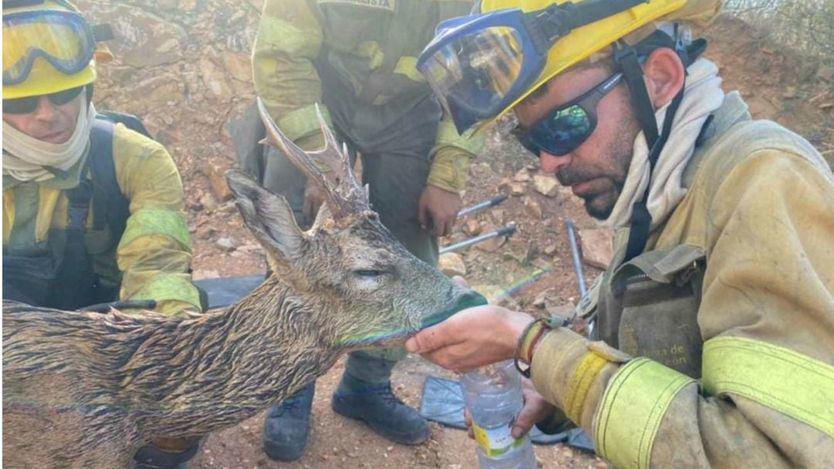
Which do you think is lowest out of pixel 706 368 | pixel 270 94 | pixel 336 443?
pixel 336 443

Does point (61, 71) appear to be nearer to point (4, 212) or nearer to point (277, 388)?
point (4, 212)

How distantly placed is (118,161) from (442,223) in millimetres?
1773

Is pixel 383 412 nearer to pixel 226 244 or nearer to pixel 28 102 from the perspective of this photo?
pixel 28 102

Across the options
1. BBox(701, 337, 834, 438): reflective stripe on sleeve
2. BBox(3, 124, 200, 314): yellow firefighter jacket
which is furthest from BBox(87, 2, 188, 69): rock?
BBox(701, 337, 834, 438): reflective stripe on sleeve

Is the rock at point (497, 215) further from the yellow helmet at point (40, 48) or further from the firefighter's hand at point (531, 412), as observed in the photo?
the yellow helmet at point (40, 48)

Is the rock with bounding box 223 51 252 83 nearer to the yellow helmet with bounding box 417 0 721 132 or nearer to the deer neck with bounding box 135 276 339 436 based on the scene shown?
the deer neck with bounding box 135 276 339 436

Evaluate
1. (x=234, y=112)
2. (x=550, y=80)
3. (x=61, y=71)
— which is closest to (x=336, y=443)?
(x=61, y=71)

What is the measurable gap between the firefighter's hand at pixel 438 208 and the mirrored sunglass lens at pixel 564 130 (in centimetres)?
186

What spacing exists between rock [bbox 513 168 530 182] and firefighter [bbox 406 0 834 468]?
16.0 ft

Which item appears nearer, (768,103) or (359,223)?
(359,223)

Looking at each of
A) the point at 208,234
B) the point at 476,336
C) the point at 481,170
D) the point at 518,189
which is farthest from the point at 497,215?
the point at 476,336

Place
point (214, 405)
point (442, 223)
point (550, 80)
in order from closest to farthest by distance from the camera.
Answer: point (550, 80)
point (214, 405)
point (442, 223)

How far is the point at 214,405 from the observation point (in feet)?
9.34

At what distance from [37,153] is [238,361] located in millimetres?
1370
